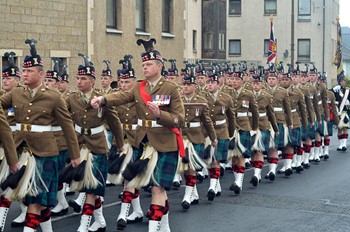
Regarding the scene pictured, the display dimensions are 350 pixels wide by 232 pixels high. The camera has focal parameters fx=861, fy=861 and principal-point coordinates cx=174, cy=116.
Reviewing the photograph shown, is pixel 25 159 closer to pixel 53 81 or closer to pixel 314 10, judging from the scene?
pixel 53 81

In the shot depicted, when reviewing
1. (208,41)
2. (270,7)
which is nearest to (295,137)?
(208,41)

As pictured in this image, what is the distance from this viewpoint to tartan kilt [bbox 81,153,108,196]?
10.6m

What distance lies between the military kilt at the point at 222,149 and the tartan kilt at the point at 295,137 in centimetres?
355

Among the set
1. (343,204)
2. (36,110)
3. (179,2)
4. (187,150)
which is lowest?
(343,204)

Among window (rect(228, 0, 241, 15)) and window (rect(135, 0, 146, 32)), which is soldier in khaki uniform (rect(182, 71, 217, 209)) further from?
window (rect(228, 0, 241, 15))

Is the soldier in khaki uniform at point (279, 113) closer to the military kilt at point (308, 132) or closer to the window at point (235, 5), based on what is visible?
the military kilt at point (308, 132)

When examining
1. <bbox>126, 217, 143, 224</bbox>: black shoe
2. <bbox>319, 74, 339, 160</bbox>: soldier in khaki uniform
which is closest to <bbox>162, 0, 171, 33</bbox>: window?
<bbox>319, 74, 339, 160</bbox>: soldier in khaki uniform

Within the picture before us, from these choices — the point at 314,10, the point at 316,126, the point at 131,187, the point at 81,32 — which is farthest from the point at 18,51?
the point at 314,10

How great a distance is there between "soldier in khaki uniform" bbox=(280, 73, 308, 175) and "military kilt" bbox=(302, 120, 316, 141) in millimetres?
613

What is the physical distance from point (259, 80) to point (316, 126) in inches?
163

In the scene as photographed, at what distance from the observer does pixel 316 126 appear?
2064 centimetres

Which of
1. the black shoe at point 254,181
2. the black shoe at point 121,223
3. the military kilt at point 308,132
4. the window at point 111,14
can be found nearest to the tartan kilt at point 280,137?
the military kilt at point 308,132

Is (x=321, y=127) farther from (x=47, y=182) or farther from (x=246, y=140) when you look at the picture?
(x=47, y=182)

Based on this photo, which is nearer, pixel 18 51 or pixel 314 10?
pixel 18 51
